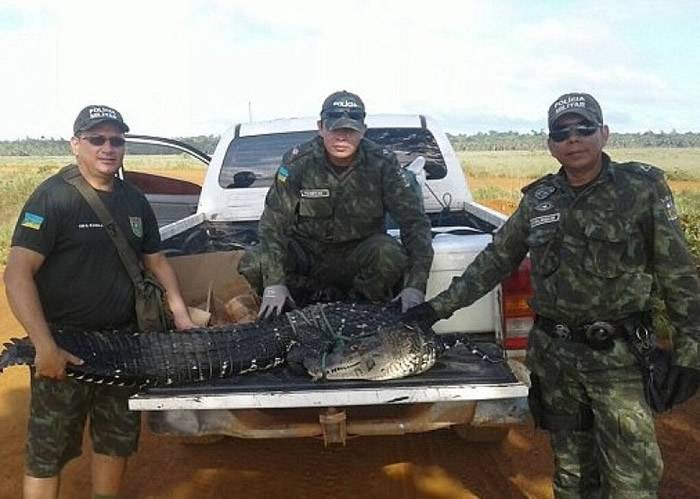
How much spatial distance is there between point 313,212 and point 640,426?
2018 mm

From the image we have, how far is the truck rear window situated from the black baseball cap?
7.68 feet

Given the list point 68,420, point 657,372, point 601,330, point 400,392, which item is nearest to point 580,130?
point 601,330

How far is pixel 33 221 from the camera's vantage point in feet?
9.95

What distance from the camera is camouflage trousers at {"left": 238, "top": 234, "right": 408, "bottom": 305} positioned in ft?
12.4

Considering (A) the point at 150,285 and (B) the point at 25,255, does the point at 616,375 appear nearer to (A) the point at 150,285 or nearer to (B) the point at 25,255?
(A) the point at 150,285

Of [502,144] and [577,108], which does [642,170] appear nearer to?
[577,108]

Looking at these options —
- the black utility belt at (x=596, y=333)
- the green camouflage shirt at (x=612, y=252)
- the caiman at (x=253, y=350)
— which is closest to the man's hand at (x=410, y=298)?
the caiman at (x=253, y=350)

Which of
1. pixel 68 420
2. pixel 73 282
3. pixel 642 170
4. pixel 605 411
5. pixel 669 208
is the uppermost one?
pixel 642 170

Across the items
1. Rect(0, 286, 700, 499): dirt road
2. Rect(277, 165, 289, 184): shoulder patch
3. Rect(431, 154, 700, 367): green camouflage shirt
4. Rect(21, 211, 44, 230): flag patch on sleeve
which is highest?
Rect(277, 165, 289, 184): shoulder patch

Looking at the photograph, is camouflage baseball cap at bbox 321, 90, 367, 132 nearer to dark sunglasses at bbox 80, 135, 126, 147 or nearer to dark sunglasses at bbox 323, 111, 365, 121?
dark sunglasses at bbox 323, 111, 365, 121

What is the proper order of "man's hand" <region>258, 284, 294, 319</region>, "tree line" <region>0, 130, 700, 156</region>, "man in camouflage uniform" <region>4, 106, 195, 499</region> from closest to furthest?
"man in camouflage uniform" <region>4, 106, 195, 499</region>
"man's hand" <region>258, 284, 294, 319</region>
"tree line" <region>0, 130, 700, 156</region>

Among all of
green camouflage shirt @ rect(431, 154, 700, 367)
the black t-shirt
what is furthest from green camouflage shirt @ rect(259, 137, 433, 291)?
green camouflage shirt @ rect(431, 154, 700, 367)

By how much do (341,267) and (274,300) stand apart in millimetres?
544

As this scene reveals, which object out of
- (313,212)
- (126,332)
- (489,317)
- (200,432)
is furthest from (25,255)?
(489,317)
